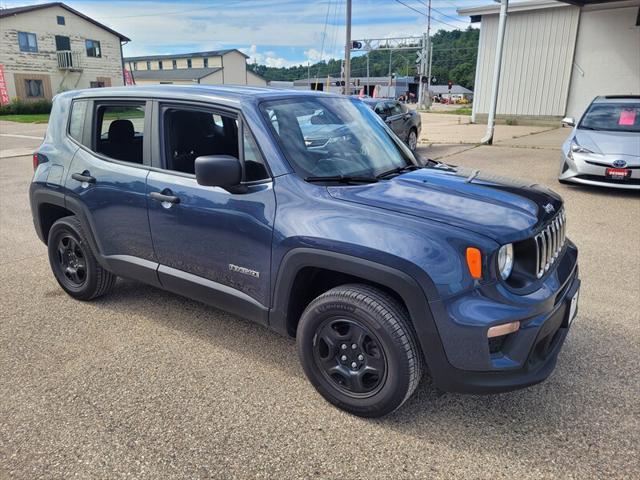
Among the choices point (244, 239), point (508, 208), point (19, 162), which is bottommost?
point (19, 162)

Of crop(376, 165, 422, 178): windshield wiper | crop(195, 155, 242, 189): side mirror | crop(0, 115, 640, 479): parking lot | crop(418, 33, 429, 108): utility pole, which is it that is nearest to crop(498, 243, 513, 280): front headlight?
crop(0, 115, 640, 479): parking lot

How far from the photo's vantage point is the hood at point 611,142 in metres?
7.76

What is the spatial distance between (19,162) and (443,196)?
13.2 meters

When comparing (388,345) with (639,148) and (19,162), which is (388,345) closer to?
(639,148)

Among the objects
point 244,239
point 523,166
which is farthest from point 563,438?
point 523,166

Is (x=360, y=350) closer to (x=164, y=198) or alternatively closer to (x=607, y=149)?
(x=164, y=198)

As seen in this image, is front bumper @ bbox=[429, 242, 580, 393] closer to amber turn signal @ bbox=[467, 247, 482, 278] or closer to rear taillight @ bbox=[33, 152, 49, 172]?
amber turn signal @ bbox=[467, 247, 482, 278]

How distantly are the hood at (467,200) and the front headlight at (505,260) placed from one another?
6 centimetres

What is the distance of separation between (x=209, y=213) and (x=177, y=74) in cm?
6813

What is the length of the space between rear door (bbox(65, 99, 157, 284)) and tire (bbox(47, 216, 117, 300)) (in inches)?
9.1

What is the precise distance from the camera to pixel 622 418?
277 cm

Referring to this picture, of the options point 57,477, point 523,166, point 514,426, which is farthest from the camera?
point 523,166

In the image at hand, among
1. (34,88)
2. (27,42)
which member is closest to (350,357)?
(34,88)

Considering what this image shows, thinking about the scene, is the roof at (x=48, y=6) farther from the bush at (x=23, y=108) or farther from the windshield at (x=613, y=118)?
the windshield at (x=613, y=118)
